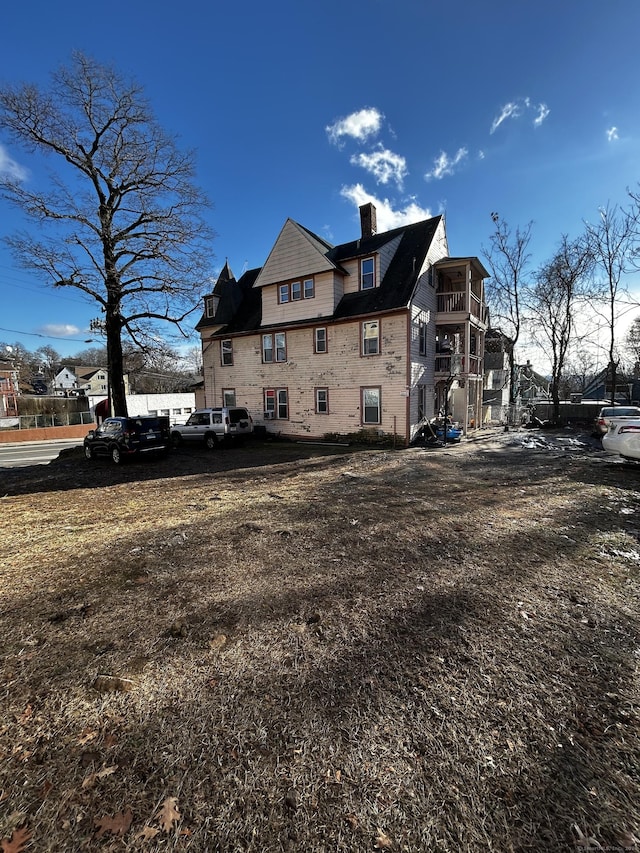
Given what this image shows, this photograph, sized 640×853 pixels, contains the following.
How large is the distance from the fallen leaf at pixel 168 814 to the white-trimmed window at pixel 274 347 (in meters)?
18.7

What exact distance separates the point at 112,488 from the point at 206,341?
15.5 meters

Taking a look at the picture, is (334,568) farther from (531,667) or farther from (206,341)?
(206,341)

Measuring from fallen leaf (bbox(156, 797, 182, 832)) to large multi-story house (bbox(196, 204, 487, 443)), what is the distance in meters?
15.0

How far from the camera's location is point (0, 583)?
4219 millimetres

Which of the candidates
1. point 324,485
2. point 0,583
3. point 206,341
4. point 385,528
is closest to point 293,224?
point 206,341

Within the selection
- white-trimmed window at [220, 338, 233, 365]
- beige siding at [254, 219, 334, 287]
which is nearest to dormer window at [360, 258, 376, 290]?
beige siding at [254, 219, 334, 287]

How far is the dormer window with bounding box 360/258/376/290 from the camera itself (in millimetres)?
17622

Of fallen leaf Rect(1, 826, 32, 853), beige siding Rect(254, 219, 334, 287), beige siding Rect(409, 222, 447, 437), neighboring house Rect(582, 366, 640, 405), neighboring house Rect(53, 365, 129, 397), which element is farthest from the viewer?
neighboring house Rect(53, 365, 129, 397)

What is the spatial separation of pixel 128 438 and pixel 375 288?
41.1 feet

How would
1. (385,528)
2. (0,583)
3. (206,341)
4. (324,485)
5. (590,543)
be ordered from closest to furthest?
(0,583), (590,543), (385,528), (324,485), (206,341)

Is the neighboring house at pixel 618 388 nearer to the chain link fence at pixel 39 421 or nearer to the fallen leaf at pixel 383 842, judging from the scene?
the fallen leaf at pixel 383 842

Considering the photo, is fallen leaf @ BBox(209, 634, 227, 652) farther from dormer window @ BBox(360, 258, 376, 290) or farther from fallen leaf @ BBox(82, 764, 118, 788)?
dormer window @ BBox(360, 258, 376, 290)

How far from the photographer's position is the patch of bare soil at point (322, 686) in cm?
178

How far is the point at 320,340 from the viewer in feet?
60.1
